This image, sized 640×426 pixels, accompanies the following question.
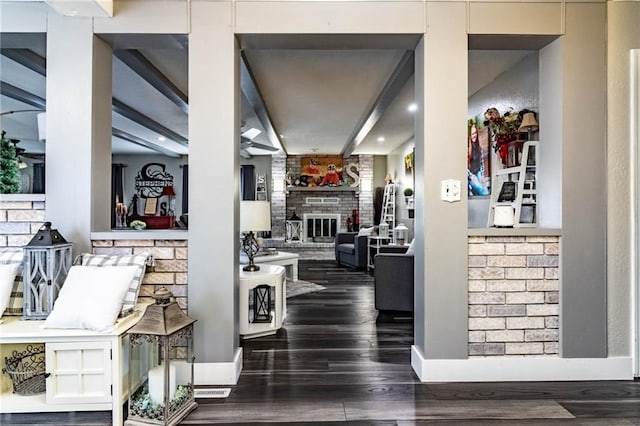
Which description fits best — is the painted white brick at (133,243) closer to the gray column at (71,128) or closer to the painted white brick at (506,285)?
the gray column at (71,128)

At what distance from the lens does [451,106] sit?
2.50 metres

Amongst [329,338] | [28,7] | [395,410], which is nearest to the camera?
[395,410]

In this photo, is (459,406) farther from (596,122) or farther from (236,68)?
(236,68)

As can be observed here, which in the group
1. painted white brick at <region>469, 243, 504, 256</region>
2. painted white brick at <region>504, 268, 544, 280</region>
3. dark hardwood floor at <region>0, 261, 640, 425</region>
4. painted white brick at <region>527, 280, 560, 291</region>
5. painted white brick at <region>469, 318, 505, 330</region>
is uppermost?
painted white brick at <region>469, 243, 504, 256</region>

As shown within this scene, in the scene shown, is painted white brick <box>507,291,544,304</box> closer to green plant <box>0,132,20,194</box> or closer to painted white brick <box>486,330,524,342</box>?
painted white brick <box>486,330,524,342</box>

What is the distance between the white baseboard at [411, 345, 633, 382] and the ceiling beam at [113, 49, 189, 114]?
11.1 feet


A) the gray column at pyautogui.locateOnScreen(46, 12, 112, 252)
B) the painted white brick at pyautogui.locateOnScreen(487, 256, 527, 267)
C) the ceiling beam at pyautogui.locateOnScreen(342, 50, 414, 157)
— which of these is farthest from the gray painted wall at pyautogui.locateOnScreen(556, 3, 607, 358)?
the gray column at pyautogui.locateOnScreen(46, 12, 112, 252)

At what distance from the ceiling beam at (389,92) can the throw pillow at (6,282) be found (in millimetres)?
3239

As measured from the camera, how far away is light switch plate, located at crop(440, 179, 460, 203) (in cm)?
248

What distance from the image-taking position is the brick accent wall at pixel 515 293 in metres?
2.53

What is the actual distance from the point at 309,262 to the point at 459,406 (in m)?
6.31

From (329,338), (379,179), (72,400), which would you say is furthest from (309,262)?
(72,400)

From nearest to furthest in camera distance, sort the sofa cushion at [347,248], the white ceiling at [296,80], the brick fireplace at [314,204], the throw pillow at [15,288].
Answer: the throw pillow at [15,288], the white ceiling at [296,80], the sofa cushion at [347,248], the brick fireplace at [314,204]

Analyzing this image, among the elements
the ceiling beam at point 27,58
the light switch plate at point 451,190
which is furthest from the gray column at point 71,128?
the light switch plate at point 451,190
